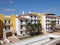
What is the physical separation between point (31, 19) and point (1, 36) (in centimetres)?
2230

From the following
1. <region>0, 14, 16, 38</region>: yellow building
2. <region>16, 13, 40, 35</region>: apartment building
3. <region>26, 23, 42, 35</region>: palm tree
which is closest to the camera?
<region>0, 14, 16, 38</region>: yellow building

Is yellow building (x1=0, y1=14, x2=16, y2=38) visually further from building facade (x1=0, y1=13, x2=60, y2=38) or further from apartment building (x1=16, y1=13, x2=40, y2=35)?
apartment building (x1=16, y1=13, x2=40, y2=35)

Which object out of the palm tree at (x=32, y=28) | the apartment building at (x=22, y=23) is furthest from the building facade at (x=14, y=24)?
the palm tree at (x=32, y=28)

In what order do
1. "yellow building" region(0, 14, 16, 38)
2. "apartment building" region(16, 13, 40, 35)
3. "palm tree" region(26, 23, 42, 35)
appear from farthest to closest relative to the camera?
"apartment building" region(16, 13, 40, 35) < "palm tree" region(26, 23, 42, 35) < "yellow building" region(0, 14, 16, 38)

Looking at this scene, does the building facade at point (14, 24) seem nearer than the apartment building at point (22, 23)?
Yes

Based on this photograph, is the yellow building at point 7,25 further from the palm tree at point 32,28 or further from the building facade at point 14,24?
the palm tree at point 32,28

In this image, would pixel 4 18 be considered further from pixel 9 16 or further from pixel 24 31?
pixel 24 31

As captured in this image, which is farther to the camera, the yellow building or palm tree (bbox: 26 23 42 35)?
palm tree (bbox: 26 23 42 35)

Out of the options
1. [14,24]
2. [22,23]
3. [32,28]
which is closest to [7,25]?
[14,24]

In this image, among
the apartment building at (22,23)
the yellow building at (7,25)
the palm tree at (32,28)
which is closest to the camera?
the yellow building at (7,25)

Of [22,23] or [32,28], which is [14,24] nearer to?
[22,23]

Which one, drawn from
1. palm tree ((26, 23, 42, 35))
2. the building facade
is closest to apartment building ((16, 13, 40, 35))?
the building facade

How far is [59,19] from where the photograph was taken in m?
97.9

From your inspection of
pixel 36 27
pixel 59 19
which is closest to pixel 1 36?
pixel 36 27
